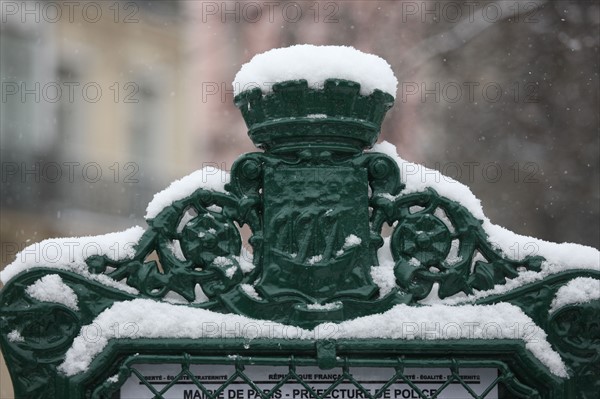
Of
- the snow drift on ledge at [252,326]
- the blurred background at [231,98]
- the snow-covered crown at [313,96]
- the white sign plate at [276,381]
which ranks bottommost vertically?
the white sign plate at [276,381]

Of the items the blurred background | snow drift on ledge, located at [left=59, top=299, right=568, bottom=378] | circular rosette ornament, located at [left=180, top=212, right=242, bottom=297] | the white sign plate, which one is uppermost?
the blurred background

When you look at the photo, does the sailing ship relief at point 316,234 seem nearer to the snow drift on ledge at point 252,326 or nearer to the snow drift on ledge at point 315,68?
the snow drift on ledge at point 252,326

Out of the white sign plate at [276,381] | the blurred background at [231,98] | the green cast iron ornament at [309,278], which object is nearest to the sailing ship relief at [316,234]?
the green cast iron ornament at [309,278]

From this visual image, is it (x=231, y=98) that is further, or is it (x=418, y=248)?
(x=231, y=98)

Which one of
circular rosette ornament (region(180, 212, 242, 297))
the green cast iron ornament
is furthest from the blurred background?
circular rosette ornament (region(180, 212, 242, 297))

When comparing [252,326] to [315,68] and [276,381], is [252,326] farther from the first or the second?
[315,68]

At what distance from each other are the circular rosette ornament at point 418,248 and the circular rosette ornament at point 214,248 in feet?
1.08

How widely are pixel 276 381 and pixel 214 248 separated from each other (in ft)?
0.98

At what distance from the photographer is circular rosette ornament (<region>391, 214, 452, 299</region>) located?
2.10 metres

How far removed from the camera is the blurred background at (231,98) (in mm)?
7883

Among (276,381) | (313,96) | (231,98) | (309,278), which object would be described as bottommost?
(276,381)

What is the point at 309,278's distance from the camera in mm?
2070

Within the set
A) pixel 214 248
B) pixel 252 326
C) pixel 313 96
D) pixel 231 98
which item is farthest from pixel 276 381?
pixel 231 98

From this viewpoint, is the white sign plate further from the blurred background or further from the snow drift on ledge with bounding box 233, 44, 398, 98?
the blurred background
